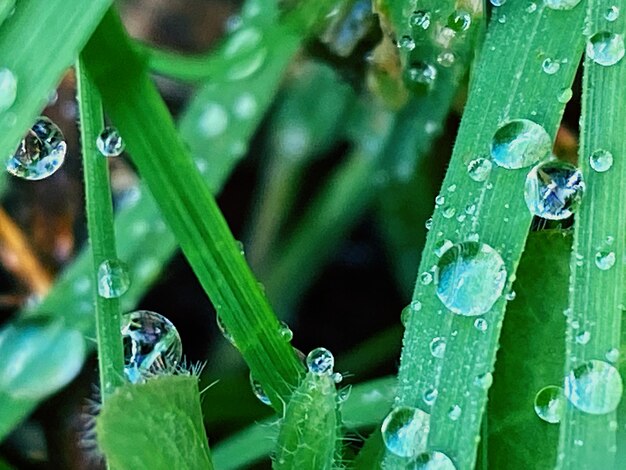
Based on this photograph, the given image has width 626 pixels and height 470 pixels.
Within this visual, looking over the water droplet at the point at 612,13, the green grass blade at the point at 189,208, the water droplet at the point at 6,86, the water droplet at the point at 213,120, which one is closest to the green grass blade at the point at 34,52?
the water droplet at the point at 6,86

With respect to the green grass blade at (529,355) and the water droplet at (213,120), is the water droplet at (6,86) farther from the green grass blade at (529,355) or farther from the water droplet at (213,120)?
the water droplet at (213,120)

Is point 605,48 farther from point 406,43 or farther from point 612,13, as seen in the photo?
point 406,43

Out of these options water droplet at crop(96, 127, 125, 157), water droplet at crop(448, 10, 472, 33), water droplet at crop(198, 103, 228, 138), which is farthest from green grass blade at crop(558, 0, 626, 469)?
water droplet at crop(198, 103, 228, 138)

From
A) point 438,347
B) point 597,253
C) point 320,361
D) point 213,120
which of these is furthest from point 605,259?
point 213,120

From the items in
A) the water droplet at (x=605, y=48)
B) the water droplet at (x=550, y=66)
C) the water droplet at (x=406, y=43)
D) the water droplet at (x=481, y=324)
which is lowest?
the water droplet at (x=481, y=324)

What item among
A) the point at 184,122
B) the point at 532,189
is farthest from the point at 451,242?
the point at 184,122
